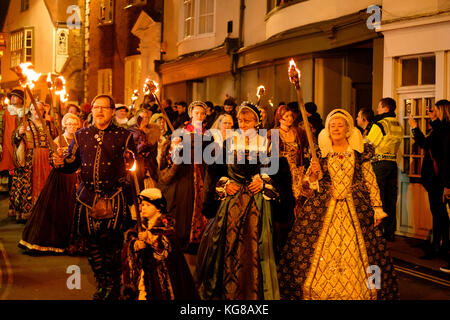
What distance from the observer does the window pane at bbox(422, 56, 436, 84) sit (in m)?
11.4

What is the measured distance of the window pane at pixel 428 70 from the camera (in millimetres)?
11352

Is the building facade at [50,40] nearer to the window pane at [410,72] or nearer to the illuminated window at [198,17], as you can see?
the illuminated window at [198,17]

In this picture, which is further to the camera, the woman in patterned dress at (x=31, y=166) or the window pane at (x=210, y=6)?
the window pane at (x=210, y=6)

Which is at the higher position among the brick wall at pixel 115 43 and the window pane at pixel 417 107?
the brick wall at pixel 115 43

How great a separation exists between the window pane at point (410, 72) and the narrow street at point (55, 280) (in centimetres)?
372

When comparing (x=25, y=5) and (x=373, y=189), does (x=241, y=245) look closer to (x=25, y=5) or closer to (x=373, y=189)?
(x=373, y=189)

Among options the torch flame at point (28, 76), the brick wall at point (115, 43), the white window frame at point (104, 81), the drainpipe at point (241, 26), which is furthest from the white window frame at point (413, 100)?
the white window frame at point (104, 81)

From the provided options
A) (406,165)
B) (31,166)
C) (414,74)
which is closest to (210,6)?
(31,166)

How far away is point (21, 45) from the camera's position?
4172 centimetres

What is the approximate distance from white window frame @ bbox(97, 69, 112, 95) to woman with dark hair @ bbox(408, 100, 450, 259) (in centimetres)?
2180

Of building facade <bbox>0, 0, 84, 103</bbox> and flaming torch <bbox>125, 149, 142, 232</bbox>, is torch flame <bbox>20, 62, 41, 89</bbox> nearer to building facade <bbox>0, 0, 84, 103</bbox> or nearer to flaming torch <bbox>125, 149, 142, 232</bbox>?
flaming torch <bbox>125, 149, 142, 232</bbox>

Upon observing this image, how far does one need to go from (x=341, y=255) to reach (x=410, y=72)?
5.89 metres

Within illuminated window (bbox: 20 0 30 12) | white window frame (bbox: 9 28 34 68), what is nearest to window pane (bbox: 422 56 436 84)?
white window frame (bbox: 9 28 34 68)

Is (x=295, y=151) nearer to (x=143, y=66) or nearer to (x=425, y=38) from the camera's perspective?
(x=425, y=38)
